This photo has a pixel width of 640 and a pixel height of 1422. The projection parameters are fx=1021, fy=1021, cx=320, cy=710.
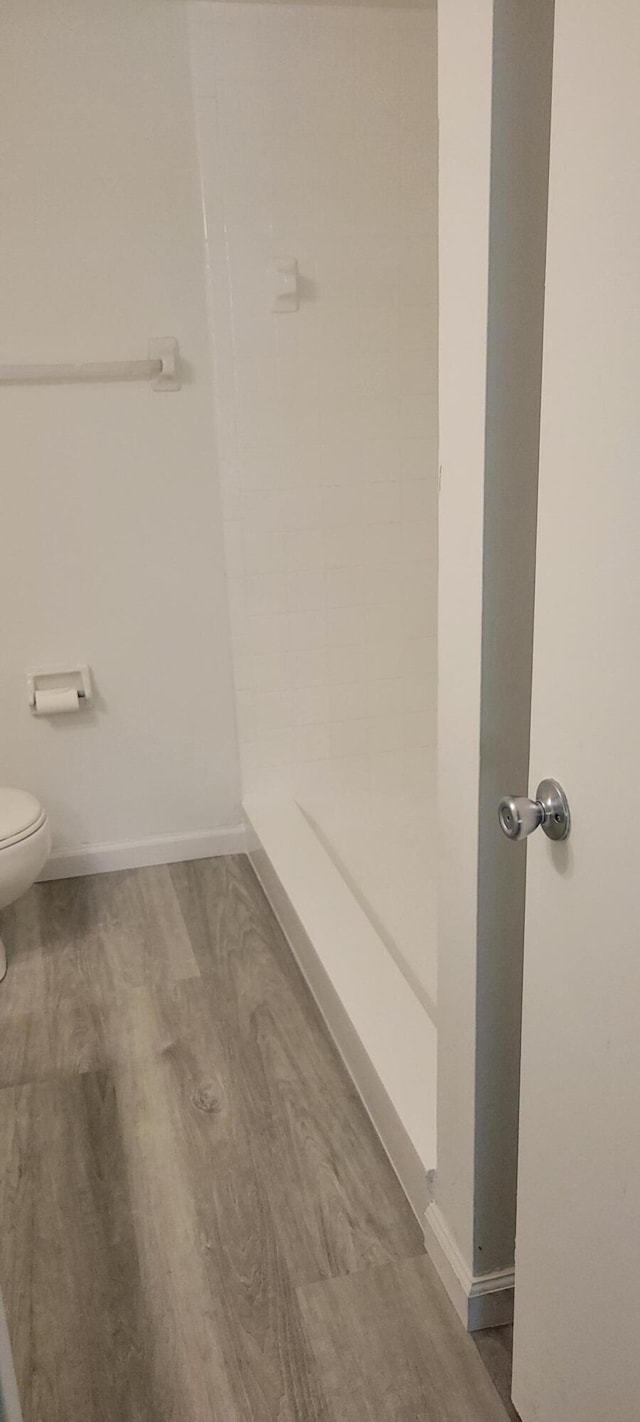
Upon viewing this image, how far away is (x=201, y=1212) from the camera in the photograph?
5.66 ft

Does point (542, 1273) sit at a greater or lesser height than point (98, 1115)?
greater

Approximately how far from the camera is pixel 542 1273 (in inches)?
46.0

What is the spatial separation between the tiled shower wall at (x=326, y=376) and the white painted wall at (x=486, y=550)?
157cm

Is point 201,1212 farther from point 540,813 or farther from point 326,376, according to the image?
point 326,376

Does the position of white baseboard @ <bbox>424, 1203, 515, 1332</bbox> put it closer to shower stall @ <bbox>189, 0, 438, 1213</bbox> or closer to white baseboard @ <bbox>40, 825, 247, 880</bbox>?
shower stall @ <bbox>189, 0, 438, 1213</bbox>

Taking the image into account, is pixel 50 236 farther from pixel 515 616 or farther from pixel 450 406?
pixel 515 616

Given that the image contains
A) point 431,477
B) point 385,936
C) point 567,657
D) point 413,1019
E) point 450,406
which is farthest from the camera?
point 431,477

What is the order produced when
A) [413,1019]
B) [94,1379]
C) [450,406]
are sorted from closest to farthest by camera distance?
[450,406] < [94,1379] < [413,1019]

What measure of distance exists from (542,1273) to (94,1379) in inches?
27.8

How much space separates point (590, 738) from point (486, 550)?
295 millimetres

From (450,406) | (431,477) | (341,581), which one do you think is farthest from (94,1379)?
(431,477)

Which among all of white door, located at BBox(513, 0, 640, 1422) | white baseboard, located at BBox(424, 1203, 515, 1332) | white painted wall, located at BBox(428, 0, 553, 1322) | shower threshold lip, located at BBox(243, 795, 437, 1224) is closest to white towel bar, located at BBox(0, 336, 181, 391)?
shower threshold lip, located at BBox(243, 795, 437, 1224)

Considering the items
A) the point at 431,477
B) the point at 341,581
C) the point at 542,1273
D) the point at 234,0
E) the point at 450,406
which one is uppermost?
the point at 234,0

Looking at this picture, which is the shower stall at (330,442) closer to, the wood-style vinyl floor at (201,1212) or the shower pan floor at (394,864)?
the shower pan floor at (394,864)
